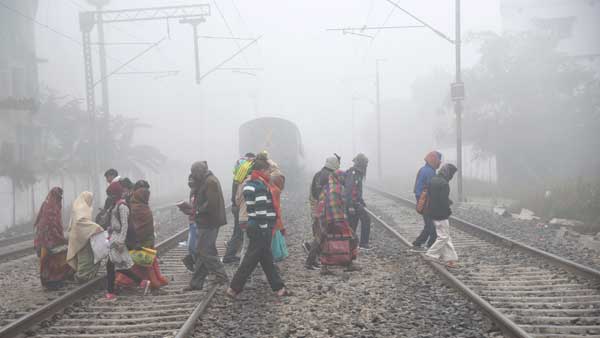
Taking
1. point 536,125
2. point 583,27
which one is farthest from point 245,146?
point 583,27

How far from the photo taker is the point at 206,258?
7012 mm

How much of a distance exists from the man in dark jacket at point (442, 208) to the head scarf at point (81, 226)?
5.01 metres

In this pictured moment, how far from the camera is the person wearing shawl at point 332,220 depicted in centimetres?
774

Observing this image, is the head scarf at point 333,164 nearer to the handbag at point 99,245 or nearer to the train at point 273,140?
the handbag at point 99,245

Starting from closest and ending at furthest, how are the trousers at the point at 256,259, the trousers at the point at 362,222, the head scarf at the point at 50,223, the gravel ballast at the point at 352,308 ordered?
the gravel ballast at the point at 352,308
the trousers at the point at 256,259
the head scarf at the point at 50,223
the trousers at the point at 362,222

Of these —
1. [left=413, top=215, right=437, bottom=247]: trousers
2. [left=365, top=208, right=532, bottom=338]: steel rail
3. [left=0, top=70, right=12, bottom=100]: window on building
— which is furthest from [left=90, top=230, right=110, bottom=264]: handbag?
[left=0, top=70, right=12, bottom=100]: window on building

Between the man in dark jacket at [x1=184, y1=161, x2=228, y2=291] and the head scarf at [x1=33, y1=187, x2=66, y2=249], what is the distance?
2.01 m

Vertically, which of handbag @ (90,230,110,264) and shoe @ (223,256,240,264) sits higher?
handbag @ (90,230,110,264)

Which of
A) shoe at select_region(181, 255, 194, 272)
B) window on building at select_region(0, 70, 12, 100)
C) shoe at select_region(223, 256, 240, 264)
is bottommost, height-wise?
shoe at select_region(223, 256, 240, 264)

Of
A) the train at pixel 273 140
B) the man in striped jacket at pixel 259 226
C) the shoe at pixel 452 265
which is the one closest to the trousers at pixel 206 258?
the man in striped jacket at pixel 259 226

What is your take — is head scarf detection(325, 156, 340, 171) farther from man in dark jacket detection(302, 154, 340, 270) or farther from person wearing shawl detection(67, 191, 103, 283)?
person wearing shawl detection(67, 191, 103, 283)

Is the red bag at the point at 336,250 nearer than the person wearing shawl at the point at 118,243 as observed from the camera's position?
No

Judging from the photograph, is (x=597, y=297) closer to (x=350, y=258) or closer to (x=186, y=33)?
(x=350, y=258)

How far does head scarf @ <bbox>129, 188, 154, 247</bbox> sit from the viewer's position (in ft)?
23.0
